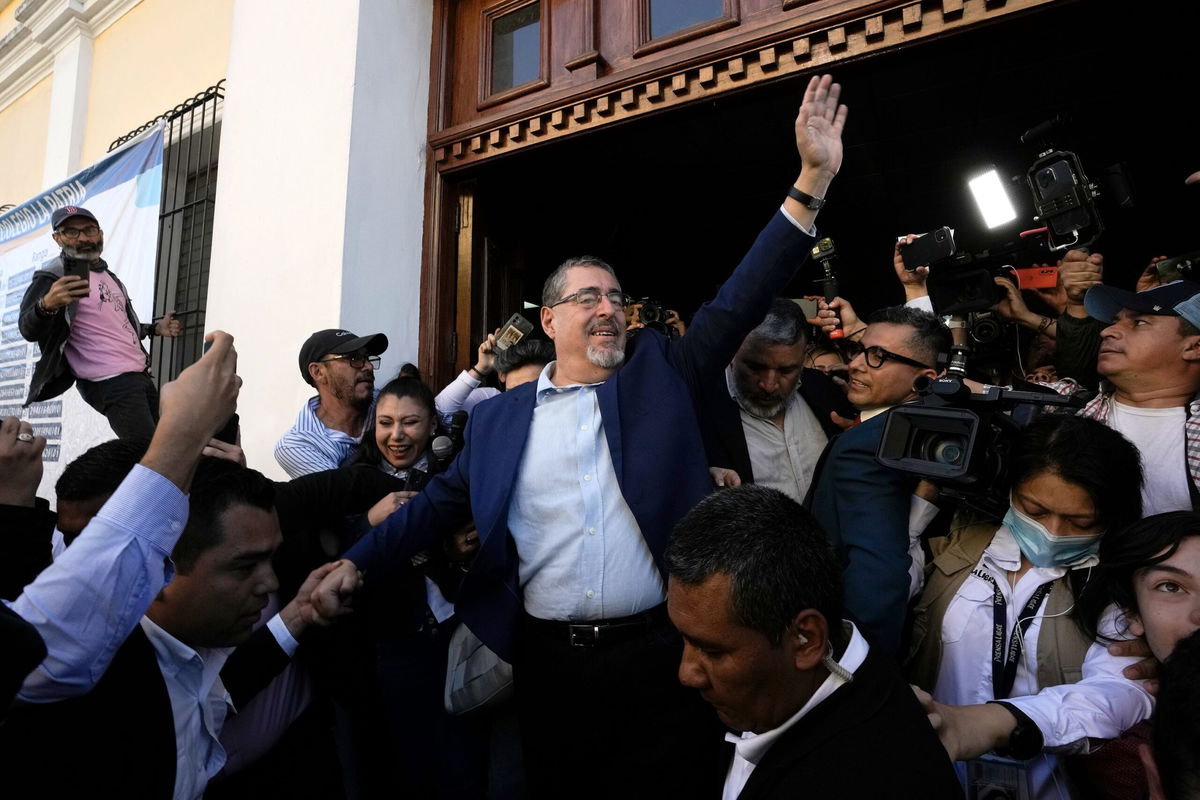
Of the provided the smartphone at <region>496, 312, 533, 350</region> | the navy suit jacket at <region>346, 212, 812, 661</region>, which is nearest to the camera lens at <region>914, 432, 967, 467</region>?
the navy suit jacket at <region>346, 212, 812, 661</region>

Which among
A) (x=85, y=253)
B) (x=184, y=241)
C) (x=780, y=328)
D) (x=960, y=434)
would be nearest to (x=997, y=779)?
(x=960, y=434)

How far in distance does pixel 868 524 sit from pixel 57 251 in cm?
547

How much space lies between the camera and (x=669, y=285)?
25.0 ft

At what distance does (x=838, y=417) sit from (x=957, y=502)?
2.15 feet

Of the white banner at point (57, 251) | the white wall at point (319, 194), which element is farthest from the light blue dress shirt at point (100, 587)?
the white banner at point (57, 251)

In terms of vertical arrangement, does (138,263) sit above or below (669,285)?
below

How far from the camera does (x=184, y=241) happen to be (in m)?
5.29

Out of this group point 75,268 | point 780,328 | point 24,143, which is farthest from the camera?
point 24,143

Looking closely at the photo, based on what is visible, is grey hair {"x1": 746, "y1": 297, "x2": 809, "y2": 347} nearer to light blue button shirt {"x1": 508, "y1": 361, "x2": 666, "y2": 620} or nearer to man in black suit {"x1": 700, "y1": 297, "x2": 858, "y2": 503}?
man in black suit {"x1": 700, "y1": 297, "x2": 858, "y2": 503}

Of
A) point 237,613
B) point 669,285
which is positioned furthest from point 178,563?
point 669,285

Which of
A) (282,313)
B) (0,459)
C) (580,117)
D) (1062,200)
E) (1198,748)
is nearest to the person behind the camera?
(1198,748)

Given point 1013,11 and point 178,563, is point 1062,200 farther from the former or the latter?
point 178,563

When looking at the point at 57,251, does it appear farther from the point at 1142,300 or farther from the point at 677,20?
the point at 1142,300

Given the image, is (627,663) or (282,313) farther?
(282,313)
